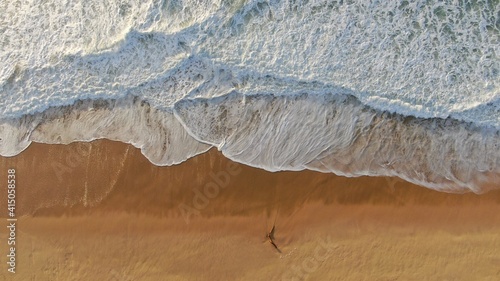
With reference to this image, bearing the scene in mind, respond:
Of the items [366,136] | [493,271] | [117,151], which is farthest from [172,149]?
[493,271]

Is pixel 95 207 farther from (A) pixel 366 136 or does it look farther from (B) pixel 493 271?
(B) pixel 493 271

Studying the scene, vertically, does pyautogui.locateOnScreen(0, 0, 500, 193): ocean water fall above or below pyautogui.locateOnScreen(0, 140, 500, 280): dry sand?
above

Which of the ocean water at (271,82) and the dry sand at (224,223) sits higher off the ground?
the ocean water at (271,82)

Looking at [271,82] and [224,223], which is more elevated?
[271,82]
